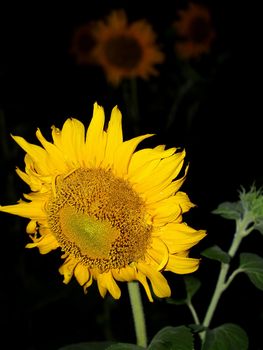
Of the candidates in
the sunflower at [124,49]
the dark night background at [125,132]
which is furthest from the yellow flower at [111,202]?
the sunflower at [124,49]

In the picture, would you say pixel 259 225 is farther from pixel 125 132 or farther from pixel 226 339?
pixel 125 132

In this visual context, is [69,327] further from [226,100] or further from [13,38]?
[13,38]

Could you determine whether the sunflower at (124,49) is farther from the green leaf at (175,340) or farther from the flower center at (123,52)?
the green leaf at (175,340)

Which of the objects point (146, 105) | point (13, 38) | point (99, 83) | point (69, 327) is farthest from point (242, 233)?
point (13, 38)

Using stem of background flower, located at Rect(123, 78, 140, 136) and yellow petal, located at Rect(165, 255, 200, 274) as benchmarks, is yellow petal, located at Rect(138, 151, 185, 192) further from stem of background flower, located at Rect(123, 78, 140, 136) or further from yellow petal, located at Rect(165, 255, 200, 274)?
stem of background flower, located at Rect(123, 78, 140, 136)

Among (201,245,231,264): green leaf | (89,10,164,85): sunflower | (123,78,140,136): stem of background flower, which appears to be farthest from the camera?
(89,10,164,85): sunflower

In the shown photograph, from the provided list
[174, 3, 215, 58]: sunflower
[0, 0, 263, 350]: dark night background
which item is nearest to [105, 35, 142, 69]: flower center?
[0, 0, 263, 350]: dark night background

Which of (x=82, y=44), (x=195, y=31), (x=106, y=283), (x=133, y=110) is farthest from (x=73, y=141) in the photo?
(x=195, y=31)
